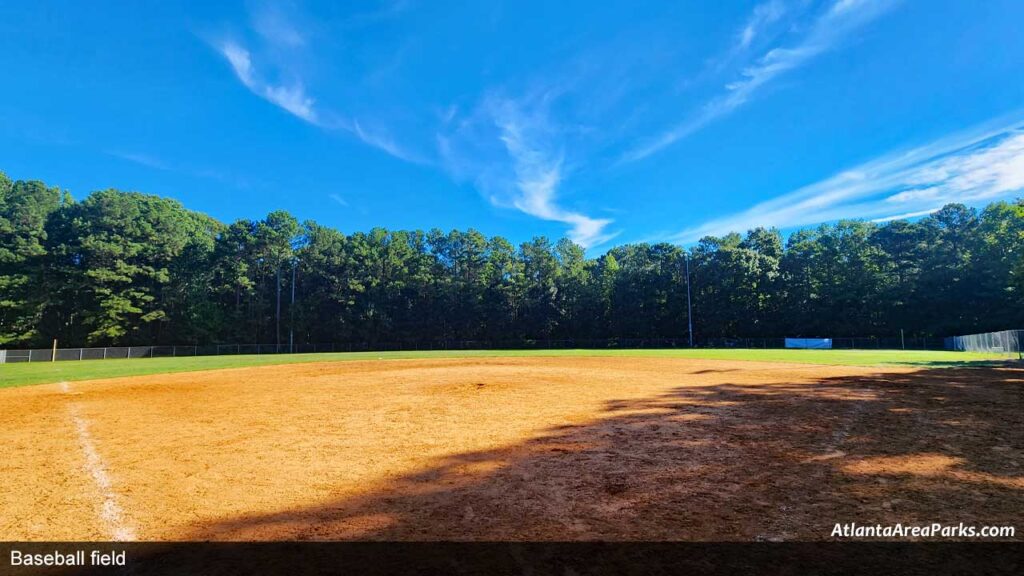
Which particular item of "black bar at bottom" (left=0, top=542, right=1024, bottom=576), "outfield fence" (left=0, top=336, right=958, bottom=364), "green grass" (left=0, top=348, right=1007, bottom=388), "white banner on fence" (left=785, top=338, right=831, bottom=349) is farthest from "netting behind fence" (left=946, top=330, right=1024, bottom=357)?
"black bar at bottom" (left=0, top=542, right=1024, bottom=576)

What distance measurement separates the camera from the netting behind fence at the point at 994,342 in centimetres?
3309

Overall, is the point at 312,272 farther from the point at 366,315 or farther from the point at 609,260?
the point at 609,260

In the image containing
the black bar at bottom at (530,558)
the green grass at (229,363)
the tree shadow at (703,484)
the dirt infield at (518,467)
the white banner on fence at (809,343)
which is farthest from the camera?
the white banner on fence at (809,343)

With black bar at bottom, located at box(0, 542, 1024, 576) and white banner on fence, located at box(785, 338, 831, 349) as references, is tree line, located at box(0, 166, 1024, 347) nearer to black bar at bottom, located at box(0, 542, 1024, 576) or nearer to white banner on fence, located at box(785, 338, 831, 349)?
white banner on fence, located at box(785, 338, 831, 349)

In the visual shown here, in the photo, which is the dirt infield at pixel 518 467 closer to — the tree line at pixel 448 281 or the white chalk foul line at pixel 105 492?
the white chalk foul line at pixel 105 492

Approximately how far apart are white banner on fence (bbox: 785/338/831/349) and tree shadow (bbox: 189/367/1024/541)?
2285 inches

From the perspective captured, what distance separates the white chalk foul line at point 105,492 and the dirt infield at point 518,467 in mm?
31

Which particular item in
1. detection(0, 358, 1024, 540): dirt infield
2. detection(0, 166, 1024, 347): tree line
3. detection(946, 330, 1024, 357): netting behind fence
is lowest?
detection(946, 330, 1024, 357): netting behind fence

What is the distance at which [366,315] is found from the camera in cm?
7231

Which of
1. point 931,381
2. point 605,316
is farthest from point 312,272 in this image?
point 931,381

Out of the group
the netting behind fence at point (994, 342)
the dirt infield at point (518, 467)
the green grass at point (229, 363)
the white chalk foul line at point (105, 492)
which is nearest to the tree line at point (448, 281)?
the netting behind fence at point (994, 342)

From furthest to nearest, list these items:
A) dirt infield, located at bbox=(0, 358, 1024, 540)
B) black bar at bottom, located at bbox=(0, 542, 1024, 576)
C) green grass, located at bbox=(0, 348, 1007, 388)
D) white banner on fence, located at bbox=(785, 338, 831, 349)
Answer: white banner on fence, located at bbox=(785, 338, 831, 349), green grass, located at bbox=(0, 348, 1007, 388), dirt infield, located at bbox=(0, 358, 1024, 540), black bar at bottom, located at bbox=(0, 542, 1024, 576)

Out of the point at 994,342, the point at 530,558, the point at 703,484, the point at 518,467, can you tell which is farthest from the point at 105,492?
the point at 994,342

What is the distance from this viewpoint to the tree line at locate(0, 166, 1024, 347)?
195 ft
